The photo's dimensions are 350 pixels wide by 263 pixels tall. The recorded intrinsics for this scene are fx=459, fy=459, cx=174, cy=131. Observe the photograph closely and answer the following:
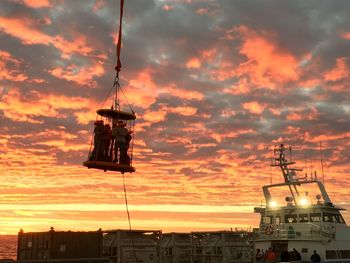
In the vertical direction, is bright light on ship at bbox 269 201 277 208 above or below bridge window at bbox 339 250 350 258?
above

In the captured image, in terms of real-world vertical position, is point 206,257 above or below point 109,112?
below

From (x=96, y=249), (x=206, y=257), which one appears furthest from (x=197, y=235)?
(x=96, y=249)

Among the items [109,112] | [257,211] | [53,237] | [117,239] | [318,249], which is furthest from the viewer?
[257,211]

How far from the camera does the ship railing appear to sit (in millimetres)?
32062

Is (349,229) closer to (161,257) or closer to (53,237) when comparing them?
(161,257)

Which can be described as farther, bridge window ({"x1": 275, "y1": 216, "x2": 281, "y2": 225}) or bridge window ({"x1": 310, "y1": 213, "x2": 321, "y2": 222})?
bridge window ({"x1": 275, "y1": 216, "x2": 281, "y2": 225})

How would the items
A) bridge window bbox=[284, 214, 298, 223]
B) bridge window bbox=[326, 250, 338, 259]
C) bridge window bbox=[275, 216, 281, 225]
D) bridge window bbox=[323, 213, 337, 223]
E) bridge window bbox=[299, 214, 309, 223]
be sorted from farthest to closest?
bridge window bbox=[275, 216, 281, 225] < bridge window bbox=[284, 214, 298, 223] < bridge window bbox=[299, 214, 309, 223] < bridge window bbox=[323, 213, 337, 223] < bridge window bbox=[326, 250, 338, 259]

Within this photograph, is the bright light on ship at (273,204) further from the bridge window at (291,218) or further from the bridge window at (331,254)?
the bridge window at (331,254)

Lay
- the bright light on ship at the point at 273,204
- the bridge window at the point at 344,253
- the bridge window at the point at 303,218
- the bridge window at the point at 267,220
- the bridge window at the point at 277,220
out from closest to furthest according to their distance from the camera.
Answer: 1. the bridge window at the point at 344,253
2. the bridge window at the point at 303,218
3. the bridge window at the point at 277,220
4. the bridge window at the point at 267,220
5. the bright light on ship at the point at 273,204

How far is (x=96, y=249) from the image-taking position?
A: 2133cm

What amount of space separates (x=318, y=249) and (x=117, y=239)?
623 inches

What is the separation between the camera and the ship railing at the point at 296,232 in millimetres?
32062

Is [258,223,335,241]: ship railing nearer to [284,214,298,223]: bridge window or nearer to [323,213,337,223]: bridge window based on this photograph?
[284,214,298,223]: bridge window

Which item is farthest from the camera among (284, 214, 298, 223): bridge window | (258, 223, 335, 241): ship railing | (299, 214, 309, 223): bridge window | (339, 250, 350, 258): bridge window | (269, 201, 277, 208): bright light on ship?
(269, 201, 277, 208): bright light on ship
